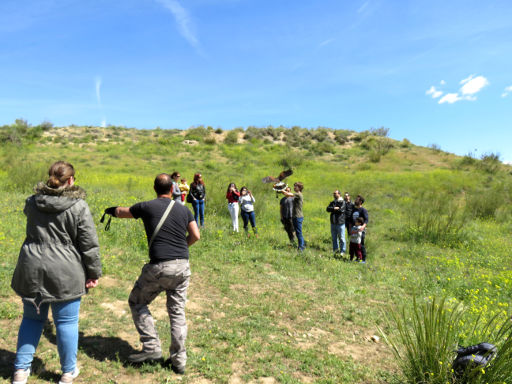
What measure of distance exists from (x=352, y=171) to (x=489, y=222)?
A: 12.0 metres

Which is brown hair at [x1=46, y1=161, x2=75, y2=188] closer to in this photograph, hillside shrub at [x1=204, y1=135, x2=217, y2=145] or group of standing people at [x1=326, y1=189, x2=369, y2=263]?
group of standing people at [x1=326, y1=189, x2=369, y2=263]

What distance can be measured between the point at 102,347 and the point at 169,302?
1.05 m

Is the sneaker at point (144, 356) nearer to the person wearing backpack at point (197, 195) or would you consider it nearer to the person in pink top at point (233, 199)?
the person wearing backpack at point (197, 195)

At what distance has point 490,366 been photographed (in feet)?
9.09

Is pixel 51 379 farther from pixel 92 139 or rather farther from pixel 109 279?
pixel 92 139

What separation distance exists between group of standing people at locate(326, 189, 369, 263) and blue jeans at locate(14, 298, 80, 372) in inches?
262

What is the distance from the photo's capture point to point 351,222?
8773 millimetres

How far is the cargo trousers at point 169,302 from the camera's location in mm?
3004

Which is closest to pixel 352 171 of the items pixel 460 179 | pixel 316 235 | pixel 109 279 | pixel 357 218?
pixel 460 179

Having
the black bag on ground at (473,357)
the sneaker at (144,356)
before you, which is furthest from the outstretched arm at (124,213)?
the black bag on ground at (473,357)

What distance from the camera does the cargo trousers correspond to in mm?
3004

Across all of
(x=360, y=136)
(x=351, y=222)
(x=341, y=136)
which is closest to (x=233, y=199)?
(x=351, y=222)

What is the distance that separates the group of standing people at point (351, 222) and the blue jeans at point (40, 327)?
6.64m

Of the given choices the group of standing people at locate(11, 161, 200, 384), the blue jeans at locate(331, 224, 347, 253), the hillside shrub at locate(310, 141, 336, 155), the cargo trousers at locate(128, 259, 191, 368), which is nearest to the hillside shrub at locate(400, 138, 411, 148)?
the hillside shrub at locate(310, 141, 336, 155)
